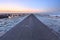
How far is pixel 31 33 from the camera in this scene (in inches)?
74.6

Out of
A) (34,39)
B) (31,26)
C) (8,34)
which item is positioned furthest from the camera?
(31,26)

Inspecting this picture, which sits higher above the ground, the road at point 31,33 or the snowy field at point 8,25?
the road at point 31,33

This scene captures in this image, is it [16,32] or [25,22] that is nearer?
[16,32]

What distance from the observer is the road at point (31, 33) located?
1.84 meters

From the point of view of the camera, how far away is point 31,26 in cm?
214

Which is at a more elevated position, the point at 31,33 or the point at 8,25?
the point at 31,33

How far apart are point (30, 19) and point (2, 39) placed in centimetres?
60

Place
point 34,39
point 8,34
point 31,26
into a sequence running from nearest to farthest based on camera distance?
point 34,39
point 8,34
point 31,26

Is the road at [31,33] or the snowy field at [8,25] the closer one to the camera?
the road at [31,33]

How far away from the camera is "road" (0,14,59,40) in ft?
6.03

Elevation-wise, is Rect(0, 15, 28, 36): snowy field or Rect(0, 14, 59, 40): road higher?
Rect(0, 14, 59, 40): road

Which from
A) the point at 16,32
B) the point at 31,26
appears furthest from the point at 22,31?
the point at 31,26

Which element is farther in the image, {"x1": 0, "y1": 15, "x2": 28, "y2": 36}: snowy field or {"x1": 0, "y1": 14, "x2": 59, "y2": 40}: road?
{"x1": 0, "y1": 15, "x2": 28, "y2": 36}: snowy field

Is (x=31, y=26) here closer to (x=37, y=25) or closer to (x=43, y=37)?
(x=37, y=25)
